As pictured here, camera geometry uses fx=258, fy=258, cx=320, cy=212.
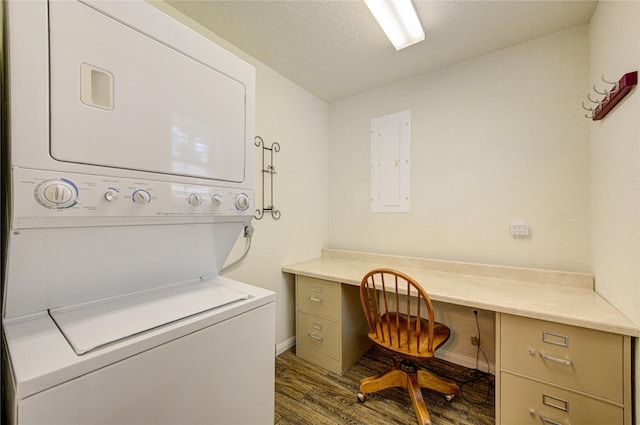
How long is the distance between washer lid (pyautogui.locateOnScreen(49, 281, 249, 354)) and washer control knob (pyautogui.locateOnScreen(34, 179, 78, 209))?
1.19ft

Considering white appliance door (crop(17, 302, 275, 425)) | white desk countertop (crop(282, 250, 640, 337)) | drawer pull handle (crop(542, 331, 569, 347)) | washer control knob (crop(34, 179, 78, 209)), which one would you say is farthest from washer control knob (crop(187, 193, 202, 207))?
drawer pull handle (crop(542, 331, 569, 347))

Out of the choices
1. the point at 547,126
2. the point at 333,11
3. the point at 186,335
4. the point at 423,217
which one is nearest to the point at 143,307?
the point at 186,335

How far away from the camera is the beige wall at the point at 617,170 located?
3.52 feet

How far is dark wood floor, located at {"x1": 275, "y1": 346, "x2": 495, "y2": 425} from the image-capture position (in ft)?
5.06

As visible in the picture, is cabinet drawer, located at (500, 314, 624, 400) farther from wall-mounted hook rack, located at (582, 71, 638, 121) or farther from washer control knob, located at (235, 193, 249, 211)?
washer control knob, located at (235, 193, 249, 211)

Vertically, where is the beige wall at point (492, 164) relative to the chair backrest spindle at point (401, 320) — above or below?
above

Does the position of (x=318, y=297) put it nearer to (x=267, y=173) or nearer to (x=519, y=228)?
(x=267, y=173)

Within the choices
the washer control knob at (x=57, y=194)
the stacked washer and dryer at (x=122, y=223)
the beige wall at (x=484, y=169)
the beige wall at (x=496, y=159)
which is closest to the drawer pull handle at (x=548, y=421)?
the beige wall at (x=484, y=169)

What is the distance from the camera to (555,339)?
3.98 feet

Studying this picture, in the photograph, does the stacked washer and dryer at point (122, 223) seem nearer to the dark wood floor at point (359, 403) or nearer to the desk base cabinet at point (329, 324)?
the dark wood floor at point (359, 403)

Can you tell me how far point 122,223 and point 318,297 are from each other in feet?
4.92

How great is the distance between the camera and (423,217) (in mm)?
2250

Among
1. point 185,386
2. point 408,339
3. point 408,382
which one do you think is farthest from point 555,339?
point 185,386

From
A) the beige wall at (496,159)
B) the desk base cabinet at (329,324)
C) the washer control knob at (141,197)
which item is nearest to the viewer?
the washer control knob at (141,197)
